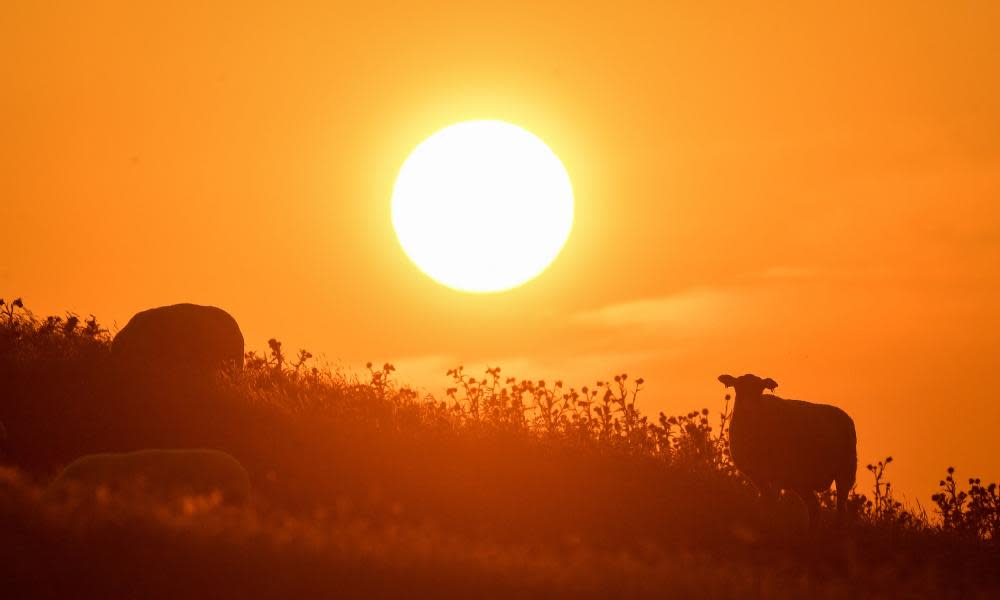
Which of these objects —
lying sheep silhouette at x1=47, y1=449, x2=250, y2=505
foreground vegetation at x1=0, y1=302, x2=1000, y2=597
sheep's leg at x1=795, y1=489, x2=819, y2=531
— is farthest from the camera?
sheep's leg at x1=795, y1=489, x2=819, y2=531

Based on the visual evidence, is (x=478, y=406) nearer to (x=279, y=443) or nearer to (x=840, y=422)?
(x=279, y=443)

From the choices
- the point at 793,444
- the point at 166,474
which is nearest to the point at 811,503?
the point at 793,444

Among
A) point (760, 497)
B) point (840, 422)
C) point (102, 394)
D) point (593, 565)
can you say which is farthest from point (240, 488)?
point (840, 422)

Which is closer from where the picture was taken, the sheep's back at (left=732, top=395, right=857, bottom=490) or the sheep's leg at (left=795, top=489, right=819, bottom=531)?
the sheep's leg at (left=795, top=489, right=819, bottom=531)

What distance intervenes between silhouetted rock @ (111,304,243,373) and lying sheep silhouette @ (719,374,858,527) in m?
8.68

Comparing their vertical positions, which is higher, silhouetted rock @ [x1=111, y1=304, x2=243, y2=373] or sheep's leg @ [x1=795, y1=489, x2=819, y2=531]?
silhouetted rock @ [x1=111, y1=304, x2=243, y2=373]

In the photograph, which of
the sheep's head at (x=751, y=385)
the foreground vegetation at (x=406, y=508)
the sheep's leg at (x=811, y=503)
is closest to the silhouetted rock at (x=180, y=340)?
the foreground vegetation at (x=406, y=508)

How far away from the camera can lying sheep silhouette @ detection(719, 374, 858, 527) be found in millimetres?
17672

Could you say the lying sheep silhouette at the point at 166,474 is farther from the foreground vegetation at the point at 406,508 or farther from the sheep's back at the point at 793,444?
the sheep's back at the point at 793,444

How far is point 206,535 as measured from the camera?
966cm

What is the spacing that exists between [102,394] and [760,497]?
32.3 ft

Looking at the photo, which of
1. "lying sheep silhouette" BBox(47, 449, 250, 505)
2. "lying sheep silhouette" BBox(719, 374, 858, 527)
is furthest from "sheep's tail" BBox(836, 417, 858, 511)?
"lying sheep silhouette" BBox(47, 449, 250, 505)

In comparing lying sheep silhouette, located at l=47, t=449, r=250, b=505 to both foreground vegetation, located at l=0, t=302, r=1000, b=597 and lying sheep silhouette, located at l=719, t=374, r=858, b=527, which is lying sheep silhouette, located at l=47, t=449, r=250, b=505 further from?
lying sheep silhouette, located at l=719, t=374, r=858, b=527

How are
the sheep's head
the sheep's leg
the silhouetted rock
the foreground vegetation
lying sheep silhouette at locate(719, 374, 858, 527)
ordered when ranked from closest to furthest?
the foreground vegetation → the sheep's leg → lying sheep silhouette at locate(719, 374, 858, 527) → the sheep's head → the silhouetted rock
